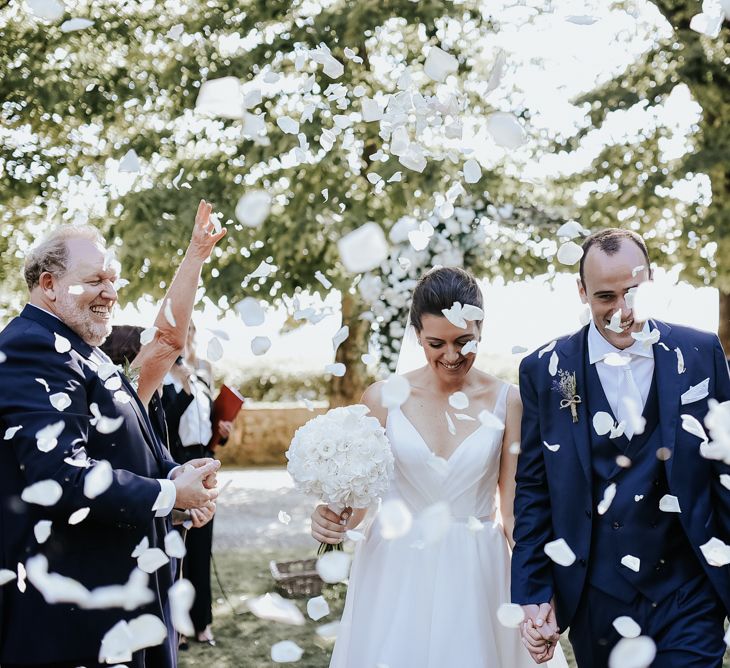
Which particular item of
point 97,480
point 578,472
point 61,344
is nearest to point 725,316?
point 578,472

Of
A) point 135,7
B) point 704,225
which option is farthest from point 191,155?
point 704,225

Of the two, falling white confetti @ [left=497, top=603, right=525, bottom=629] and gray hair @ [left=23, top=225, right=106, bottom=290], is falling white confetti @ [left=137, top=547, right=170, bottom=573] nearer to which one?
gray hair @ [left=23, top=225, right=106, bottom=290]

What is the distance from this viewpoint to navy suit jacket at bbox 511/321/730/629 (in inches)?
122

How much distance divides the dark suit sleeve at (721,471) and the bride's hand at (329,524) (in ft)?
4.25

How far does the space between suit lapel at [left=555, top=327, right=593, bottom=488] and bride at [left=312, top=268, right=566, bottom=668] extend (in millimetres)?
322

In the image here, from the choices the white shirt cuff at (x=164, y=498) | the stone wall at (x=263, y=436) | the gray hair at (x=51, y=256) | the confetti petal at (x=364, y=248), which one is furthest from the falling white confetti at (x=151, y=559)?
the stone wall at (x=263, y=436)

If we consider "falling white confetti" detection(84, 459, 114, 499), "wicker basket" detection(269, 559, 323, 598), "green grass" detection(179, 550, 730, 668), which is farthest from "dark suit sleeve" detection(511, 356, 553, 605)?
"wicker basket" detection(269, 559, 323, 598)

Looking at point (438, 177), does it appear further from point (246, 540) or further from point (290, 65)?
point (246, 540)

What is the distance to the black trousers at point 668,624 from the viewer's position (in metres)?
2.98

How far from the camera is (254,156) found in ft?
28.0

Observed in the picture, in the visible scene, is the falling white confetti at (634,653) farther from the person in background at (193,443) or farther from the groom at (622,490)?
the person in background at (193,443)

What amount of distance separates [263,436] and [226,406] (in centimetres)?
952

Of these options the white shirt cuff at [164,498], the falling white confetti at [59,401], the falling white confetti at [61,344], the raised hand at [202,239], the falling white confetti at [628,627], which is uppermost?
the raised hand at [202,239]

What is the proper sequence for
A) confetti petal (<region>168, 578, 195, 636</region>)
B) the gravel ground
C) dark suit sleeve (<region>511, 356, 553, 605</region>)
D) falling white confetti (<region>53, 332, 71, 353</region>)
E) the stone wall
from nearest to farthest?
falling white confetti (<region>53, 332, 71, 353</region>), confetti petal (<region>168, 578, 195, 636</region>), dark suit sleeve (<region>511, 356, 553, 605</region>), the gravel ground, the stone wall
